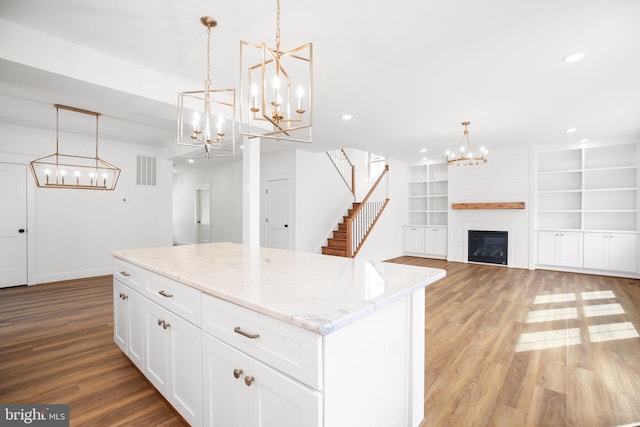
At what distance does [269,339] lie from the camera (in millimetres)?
1154

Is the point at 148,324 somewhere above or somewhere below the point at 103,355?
above

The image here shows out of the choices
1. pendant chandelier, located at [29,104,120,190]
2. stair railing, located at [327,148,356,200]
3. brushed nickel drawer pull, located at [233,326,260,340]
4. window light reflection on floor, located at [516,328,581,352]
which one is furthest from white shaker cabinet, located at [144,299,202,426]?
stair railing, located at [327,148,356,200]

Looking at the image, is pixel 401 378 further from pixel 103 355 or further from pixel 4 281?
pixel 4 281

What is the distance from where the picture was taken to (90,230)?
5.85m

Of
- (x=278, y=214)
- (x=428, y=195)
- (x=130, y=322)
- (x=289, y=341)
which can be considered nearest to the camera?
(x=289, y=341)

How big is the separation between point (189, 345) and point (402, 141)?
5564mm

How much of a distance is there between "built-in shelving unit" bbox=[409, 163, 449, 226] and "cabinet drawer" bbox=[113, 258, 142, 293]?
7344 millimetres

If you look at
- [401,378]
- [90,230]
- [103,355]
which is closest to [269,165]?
[90,230]

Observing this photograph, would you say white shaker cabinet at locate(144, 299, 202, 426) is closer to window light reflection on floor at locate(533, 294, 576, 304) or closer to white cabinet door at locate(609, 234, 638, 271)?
window light reflection on floor at locate(533, 294, 576, 304)

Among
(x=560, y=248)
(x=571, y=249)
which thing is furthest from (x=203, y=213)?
(x=571, y=249)

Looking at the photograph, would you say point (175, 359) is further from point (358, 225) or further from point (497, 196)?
point (497, 196)

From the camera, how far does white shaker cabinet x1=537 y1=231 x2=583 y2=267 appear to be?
20.0 feet

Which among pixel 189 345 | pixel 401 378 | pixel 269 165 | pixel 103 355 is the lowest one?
pixel 103 355

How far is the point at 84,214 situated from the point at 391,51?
630 cm
